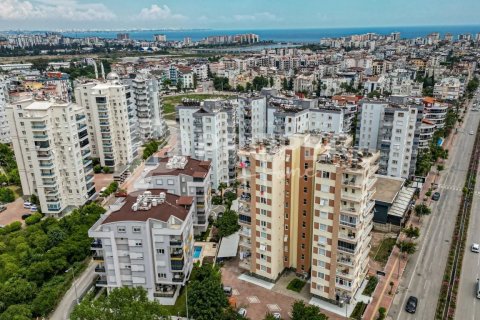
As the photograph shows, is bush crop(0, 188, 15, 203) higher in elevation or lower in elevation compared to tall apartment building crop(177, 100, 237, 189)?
lower

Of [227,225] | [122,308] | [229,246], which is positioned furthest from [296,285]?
[122,308]

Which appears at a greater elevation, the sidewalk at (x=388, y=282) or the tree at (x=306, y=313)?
the tree at (x=306, y=313)

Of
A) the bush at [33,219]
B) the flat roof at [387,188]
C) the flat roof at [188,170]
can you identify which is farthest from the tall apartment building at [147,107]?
the flat roof at [387,188]

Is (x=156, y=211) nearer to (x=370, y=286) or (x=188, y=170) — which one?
(x=188, y=170)

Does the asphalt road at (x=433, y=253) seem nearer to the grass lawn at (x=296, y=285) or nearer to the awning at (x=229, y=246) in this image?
the grass lawn at (x=296, y=285)

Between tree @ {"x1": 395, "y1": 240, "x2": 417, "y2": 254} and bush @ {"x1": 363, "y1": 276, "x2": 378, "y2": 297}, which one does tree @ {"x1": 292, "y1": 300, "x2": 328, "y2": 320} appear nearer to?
bush @ {"x1": 363, "y1": 276, "x2": 378, "y2": 297}

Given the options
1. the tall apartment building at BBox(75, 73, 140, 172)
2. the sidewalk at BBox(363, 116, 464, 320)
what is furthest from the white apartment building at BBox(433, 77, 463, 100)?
the tall apartment building at BBox(75, 73, 140, 172)

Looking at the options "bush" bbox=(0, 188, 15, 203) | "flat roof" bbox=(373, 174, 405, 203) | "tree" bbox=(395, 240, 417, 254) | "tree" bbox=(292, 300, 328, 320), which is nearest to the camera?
"tree" bbox=(292, 300, 328, 320)

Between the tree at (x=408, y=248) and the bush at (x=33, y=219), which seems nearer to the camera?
the tree at (x=408, y=248)
